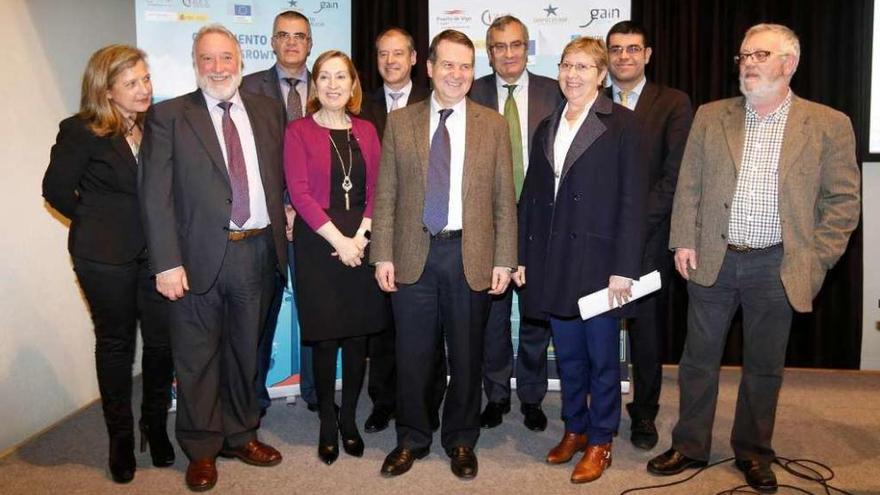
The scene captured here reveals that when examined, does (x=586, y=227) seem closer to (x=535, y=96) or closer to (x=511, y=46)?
(x=535, y=96)

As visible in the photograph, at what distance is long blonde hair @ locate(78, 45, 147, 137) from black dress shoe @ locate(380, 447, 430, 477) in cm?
172

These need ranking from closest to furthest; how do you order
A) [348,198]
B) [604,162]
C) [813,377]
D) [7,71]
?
[604,162] → [348,198] → [7,71] → [813,377]

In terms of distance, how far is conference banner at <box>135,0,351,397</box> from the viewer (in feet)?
14.1

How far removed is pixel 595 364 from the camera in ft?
10.6

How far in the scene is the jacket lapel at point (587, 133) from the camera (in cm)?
308

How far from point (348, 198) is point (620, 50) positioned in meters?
1.48

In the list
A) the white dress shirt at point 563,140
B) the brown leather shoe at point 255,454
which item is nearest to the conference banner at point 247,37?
the brown leather shoe at point 255,454

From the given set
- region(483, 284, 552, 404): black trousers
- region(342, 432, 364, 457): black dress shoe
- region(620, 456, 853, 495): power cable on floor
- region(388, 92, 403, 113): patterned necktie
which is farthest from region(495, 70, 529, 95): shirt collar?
region(620, 456, 853, 495): power cable on floor

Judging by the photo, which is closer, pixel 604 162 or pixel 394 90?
pixel 604 162

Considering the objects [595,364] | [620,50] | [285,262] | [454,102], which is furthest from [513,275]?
[620,50]

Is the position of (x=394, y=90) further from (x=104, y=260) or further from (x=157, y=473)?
(x=157, y=473)

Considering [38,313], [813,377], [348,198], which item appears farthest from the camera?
[813,377]

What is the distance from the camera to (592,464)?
3268 mm

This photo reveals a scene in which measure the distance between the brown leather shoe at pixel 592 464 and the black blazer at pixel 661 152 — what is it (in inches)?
33.1
